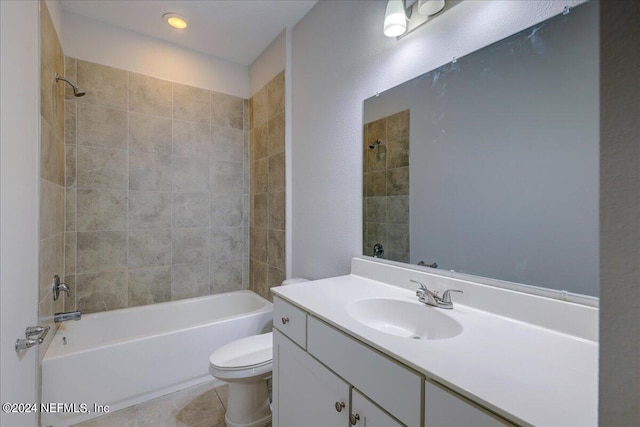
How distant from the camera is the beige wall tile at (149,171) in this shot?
7.73ft

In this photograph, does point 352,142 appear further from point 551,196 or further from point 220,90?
point 220,90

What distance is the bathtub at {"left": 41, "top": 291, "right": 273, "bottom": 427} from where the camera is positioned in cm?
162

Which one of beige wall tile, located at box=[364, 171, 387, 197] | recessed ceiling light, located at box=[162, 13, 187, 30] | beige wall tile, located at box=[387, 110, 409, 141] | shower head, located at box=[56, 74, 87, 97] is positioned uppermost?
recessed ceiling light, located at box=[162, 13, 187, 30]

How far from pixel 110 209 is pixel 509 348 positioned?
272cm

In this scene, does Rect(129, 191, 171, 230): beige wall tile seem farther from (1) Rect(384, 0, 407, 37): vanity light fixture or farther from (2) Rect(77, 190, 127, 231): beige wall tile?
(1) Rect(384, 0, 407, 37): vanity light fixture

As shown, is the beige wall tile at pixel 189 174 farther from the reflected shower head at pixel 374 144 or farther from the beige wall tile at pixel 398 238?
the beige wall tile at pixel 398 238

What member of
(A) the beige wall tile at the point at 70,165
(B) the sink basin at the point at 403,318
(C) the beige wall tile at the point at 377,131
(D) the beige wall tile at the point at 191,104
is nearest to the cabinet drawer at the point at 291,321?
(B) the sink basin at the point at 403,318

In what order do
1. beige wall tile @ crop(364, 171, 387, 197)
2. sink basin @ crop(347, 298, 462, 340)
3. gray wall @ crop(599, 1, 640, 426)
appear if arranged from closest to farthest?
gray wall @ crop(599, 1, 640, 426) → sink basin @ crop(347, 298, 462, 340) → beige wall tile @ crop(364, 171, 387, 197)

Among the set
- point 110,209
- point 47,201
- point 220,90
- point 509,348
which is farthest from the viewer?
point 220,90

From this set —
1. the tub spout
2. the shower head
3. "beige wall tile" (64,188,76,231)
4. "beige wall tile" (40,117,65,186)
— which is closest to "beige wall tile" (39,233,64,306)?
"beige wall tile" (64,188,76,231)

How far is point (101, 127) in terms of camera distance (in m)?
2.22

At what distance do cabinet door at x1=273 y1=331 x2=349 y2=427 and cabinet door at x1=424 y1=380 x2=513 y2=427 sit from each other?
0.31 meters

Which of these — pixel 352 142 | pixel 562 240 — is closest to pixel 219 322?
pixel 352 142

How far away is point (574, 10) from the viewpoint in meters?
0.87
